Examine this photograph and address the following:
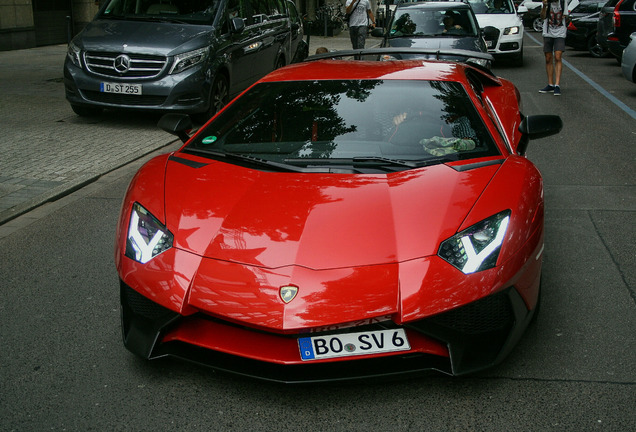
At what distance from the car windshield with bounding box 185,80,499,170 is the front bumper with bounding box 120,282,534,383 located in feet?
3.53

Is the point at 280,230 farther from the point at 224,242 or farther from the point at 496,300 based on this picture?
the point at 496,300

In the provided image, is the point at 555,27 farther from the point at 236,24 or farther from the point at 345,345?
the point at 345,345

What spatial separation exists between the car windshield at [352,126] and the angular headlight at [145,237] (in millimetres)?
697

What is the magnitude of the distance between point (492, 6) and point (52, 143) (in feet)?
39.5

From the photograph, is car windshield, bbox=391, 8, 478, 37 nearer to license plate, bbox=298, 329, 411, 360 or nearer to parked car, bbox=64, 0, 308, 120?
→ parked car, bbox=64, 0, 308, 120

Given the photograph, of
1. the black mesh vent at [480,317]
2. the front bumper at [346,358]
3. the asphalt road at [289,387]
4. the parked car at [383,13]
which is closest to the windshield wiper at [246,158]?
the asphalt road at [289,387]

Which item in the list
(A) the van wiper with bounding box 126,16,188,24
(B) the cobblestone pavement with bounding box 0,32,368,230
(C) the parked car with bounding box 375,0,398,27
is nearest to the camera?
(B) the cobblestone pavement with bounding box 0,32,368,230

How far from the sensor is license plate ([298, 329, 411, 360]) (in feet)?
9.86

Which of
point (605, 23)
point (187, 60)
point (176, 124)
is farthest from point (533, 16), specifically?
point (176, 124)

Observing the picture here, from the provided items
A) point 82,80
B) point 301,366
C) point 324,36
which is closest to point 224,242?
point 301,366

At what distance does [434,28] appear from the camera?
39.4 feet

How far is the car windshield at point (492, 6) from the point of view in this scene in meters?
17.5

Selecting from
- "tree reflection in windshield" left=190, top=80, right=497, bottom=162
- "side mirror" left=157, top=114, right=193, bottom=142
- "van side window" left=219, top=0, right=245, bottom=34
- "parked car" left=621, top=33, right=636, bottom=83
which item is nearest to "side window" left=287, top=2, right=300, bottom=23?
"van side window" left=219, top=0, right=245, bottom=34

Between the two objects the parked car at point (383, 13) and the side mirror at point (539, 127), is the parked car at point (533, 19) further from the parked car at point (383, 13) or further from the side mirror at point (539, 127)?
the side mirror at point (539, 127)
